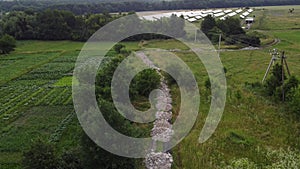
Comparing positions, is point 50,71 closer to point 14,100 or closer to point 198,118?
point 14,100

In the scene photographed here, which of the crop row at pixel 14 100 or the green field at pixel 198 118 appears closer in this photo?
the green field at pixel 198 118

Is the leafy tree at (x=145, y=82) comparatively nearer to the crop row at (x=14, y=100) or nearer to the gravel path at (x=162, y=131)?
the gravel path at (x=162, y=131)

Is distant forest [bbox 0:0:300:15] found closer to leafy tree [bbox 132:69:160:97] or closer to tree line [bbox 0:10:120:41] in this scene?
tree line [bbox 0:10:120:41]

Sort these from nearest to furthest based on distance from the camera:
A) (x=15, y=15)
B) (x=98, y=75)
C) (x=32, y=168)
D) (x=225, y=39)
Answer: (x=32, y=168) < (x=98, y=75) < (x=225, y=39) < (x=15, y=15)

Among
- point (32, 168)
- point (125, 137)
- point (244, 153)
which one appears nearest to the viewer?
point (32, 168)

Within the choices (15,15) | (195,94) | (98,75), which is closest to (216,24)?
(195,94)

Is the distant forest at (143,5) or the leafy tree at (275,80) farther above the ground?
the distant forest at (143,5)

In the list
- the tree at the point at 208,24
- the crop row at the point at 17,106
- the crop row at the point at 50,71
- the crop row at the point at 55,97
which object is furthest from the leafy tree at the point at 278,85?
the tree at the point at 208,24

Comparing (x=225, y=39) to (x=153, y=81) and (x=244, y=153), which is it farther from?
(x=244, y=153)

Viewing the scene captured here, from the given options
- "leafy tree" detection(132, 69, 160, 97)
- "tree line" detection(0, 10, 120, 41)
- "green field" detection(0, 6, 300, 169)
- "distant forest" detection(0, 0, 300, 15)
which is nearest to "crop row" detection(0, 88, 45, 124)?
"green field" detection(0, 6, 300, 169)
